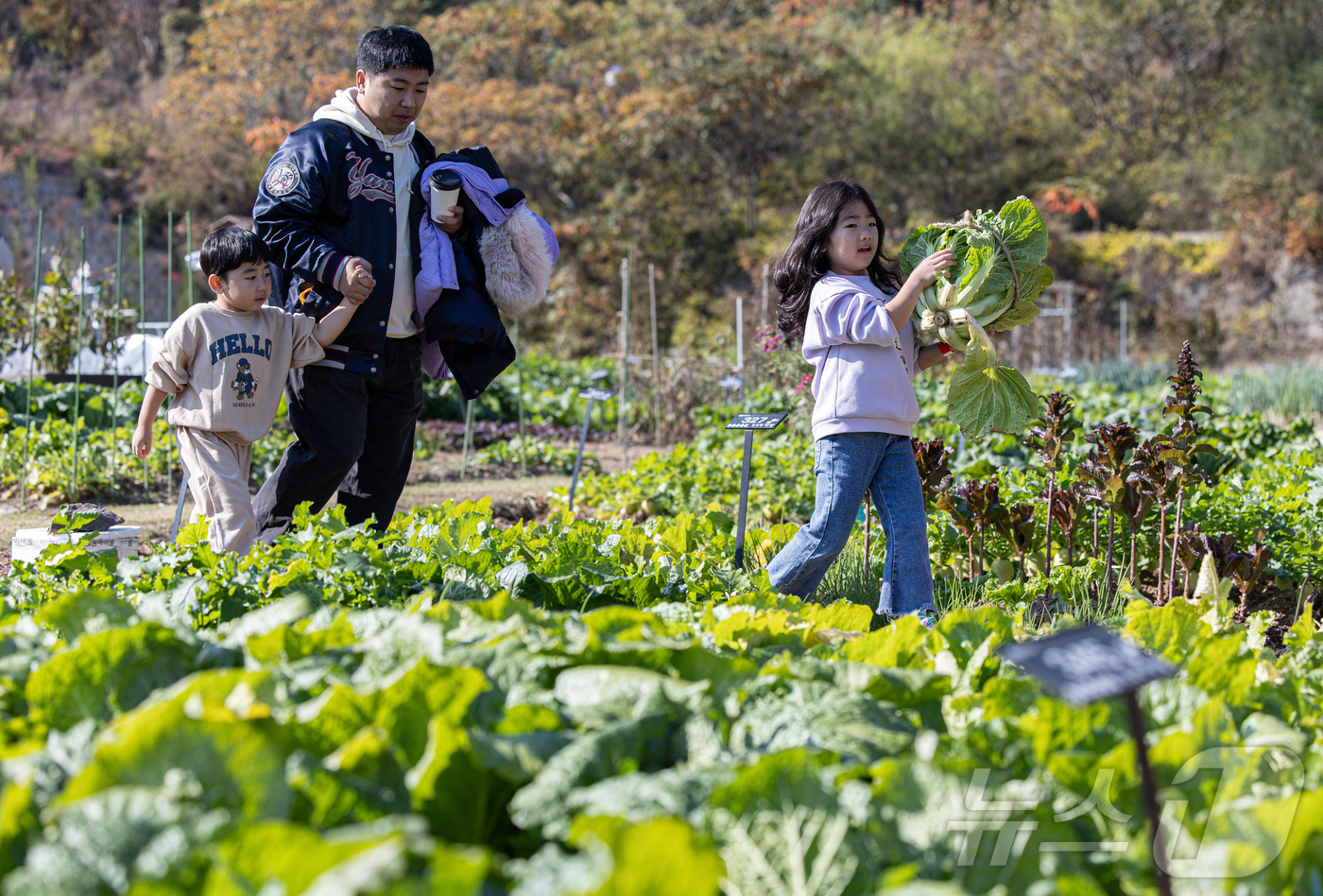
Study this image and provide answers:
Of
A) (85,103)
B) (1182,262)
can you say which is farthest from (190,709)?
(85,103)

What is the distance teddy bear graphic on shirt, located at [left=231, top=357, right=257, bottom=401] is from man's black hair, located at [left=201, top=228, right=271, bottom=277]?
0.99 feet

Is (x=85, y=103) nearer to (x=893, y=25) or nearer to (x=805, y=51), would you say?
(x=805, y=51)

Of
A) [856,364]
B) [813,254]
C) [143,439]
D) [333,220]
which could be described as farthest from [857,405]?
[143,439]

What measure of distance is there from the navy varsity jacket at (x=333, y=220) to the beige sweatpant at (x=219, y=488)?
45 cm

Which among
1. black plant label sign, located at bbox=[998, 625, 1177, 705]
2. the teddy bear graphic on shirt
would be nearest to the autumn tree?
the teddy bear graphic on shirt

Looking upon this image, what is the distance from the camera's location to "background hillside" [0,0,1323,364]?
18.6 meters

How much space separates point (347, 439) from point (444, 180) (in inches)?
35.3

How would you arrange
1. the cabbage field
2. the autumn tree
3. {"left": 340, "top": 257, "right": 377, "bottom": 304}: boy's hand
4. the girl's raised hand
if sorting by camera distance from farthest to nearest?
the autumn tree → {"left": 340, "top": 257, "right": 377, "bottom": 304}: boy's hand → the girl's raised hand → the cabbage field

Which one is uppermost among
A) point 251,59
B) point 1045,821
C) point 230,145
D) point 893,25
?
point 893,25

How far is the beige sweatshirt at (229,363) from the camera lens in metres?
3.33

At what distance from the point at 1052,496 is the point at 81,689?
121 inches

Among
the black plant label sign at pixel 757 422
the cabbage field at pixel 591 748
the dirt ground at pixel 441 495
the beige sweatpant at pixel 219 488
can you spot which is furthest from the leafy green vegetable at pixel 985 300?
the dirt ground at pixel 441 495

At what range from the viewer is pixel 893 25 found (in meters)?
24.7

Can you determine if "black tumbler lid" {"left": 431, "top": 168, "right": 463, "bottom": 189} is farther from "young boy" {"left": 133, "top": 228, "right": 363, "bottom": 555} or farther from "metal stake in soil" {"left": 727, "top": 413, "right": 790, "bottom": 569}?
"metal stake in soil" {"left": 727, "top": 413, "right": 790, "bottom": 569}
